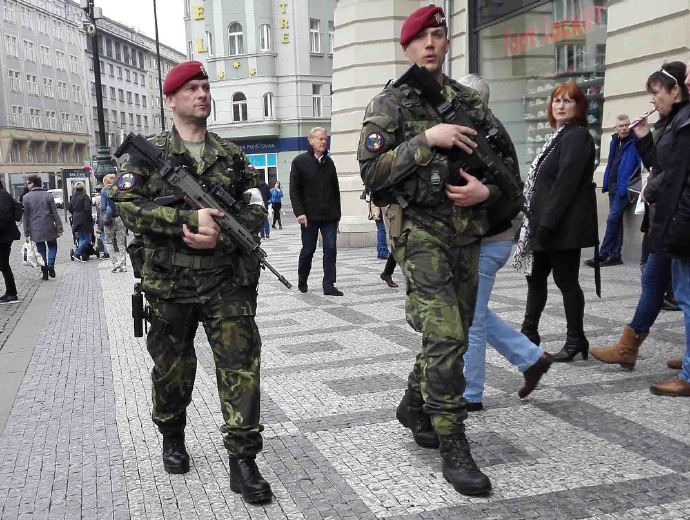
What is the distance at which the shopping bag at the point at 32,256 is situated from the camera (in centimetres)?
1305

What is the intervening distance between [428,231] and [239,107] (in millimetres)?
41199

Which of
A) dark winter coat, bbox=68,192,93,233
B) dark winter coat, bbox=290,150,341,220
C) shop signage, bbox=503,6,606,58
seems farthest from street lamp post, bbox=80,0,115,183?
dark winter coat, bbox=290,150,341,220

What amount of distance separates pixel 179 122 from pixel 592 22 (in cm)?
984

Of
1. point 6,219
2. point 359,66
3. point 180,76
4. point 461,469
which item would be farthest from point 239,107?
point 461,469

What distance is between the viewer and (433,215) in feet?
11.1

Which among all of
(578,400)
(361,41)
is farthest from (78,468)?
(361,41)

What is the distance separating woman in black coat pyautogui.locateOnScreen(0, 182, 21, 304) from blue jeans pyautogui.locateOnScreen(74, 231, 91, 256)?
19.8 ft

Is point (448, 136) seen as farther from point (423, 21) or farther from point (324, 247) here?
point (324, 247)

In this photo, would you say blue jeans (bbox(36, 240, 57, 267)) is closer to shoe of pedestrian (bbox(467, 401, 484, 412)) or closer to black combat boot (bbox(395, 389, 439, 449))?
shoe of pedestrian (bbox(467, 401, 484, 412))

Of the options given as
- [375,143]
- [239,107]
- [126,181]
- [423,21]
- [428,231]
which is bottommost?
[428,231]

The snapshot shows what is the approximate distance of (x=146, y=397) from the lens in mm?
5039

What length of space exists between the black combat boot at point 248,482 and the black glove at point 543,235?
2754 millimetres

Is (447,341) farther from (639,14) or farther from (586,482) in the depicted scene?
(639,14)

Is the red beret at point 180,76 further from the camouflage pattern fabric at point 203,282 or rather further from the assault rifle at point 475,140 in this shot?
the assault rifle at point 475,140
